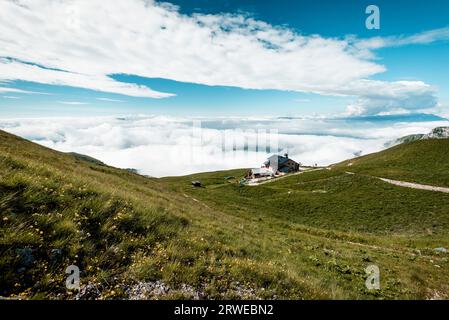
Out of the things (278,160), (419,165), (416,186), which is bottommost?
(416,186)

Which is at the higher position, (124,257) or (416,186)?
(124,257)

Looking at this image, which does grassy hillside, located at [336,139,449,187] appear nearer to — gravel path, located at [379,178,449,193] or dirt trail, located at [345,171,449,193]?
dirt trail, located at [345,171,449,193]

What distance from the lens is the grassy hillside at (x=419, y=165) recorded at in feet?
185

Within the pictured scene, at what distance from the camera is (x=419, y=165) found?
69000 millimetres

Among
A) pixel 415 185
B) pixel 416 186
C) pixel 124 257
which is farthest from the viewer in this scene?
pixel 415 185

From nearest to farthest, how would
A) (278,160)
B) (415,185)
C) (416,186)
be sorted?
(416,186)
(415,185)
(278,160)

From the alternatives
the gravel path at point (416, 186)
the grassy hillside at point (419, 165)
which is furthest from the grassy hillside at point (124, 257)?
the grassy hillside at point (419, 165)

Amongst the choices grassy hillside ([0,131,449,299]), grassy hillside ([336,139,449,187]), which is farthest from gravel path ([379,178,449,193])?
grassy hillside ([0,131,449,299])

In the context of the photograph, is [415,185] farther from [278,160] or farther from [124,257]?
[278,160]

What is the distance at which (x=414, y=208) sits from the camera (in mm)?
40906

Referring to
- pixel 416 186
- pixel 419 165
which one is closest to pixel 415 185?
pixel 416 186

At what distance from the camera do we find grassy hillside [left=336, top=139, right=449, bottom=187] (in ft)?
185
